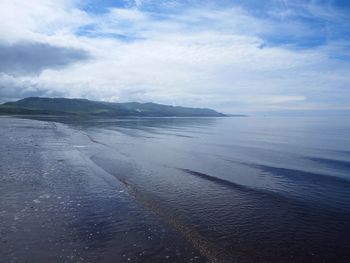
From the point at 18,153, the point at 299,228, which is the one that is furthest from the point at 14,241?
the point at 18,153

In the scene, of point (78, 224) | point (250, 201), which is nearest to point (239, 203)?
point (250, 201)

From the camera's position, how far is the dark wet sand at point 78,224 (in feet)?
44.4

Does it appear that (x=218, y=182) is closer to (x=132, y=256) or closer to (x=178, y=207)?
(x=178, y=207)

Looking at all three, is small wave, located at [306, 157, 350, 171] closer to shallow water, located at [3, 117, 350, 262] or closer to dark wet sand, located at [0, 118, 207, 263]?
shallow water, located at [3, 117, 350, 262]

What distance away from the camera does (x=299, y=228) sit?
58.3 feet

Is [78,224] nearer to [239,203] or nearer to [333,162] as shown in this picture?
[239,203]

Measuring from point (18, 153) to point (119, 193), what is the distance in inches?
886

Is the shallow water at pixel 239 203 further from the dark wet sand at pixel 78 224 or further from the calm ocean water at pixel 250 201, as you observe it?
the dark wet sand at pixel 78 224

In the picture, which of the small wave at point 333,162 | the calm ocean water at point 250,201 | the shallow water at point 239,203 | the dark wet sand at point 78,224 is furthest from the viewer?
the small wave at point 333,162

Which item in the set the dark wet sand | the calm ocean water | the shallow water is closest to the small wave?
the calm ocean water

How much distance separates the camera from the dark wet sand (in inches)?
533

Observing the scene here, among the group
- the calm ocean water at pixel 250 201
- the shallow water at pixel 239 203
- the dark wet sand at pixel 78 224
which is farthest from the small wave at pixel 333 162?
the dark wet sand at pixel 78 224

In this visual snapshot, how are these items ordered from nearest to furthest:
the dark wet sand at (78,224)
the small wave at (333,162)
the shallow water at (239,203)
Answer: the dark wet sand at (78,224) → the shallow water at (239,203) → the small wave at (333,162)

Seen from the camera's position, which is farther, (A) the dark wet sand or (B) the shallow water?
(B) the shallow water
